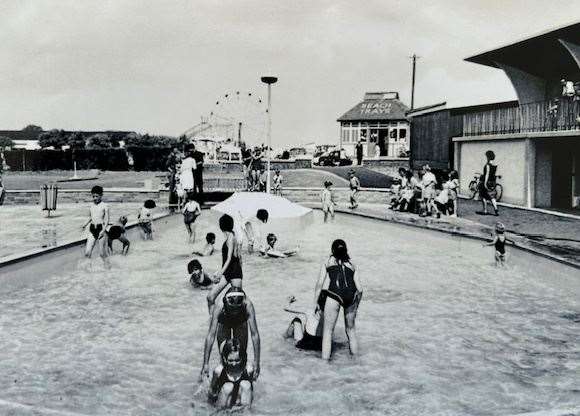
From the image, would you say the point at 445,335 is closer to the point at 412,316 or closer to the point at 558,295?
the point at 412,316

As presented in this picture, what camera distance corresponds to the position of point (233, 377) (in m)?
5.54

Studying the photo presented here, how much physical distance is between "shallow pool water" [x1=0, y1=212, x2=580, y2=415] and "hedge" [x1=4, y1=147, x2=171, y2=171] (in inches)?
1730

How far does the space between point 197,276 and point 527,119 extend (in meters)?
16.3

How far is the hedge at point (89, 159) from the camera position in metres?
53.6

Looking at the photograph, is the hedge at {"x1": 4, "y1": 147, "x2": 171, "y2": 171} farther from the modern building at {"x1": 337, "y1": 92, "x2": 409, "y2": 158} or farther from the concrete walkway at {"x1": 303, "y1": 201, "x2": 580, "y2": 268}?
the concrete walkway at {"x1": 303, "y1": 201, "x2": 580, "y2": 268}

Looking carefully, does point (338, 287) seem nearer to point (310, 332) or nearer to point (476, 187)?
point (310, 332)

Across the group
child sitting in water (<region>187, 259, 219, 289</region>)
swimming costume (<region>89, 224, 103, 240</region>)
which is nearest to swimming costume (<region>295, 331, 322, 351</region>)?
child sitting in water (<region>187, 259, 219, 289</region>)

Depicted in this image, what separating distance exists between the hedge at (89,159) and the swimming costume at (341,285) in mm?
49765

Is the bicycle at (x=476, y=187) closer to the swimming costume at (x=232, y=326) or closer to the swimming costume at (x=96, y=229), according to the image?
the swimming costume at (x=96, y=229)

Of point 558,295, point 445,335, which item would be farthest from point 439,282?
point 445,335

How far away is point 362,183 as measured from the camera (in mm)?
31984

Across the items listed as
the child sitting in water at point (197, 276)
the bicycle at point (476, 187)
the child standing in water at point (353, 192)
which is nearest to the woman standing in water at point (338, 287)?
the child sitting in water at point (197, 276)

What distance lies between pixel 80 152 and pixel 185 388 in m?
52.7

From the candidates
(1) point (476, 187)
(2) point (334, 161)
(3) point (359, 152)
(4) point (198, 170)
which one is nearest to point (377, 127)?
(2) point (334, 161)
